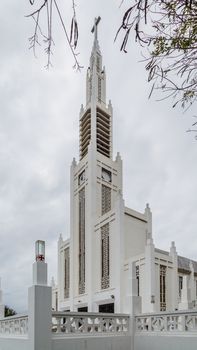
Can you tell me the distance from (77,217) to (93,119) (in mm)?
6546

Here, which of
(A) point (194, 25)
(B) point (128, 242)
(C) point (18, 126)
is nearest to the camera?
(A) point (194, 25)

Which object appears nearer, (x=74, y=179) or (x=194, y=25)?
(x=194, y=25)

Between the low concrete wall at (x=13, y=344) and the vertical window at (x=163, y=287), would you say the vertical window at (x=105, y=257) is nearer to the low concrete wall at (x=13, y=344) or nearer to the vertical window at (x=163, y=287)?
the vertical window at (x=163, y=287)

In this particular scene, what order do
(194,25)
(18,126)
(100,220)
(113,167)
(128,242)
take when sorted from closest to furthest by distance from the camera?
(194,25) → (18,126) → (128,242) → (100,220) → (113,167)

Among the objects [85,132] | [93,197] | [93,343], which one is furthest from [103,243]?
[93,343]

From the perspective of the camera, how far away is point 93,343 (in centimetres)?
862

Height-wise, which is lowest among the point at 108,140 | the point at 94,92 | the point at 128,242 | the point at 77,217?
the point at 128,242

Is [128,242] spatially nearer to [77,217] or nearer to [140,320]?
[77,217]

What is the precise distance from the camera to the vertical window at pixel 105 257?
25.2 meters

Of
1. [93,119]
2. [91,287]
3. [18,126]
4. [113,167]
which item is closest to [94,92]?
[93,119]

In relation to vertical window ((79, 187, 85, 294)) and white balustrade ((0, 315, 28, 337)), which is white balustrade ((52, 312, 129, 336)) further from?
vertical window ((79, 187, 85, 294))

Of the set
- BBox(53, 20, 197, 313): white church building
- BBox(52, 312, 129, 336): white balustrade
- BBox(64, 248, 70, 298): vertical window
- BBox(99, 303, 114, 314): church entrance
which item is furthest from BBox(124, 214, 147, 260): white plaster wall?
BBox(52, 312, 129, 336): white balustrade

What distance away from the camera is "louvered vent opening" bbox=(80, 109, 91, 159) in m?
30.5

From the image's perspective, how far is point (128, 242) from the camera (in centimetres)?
2505
